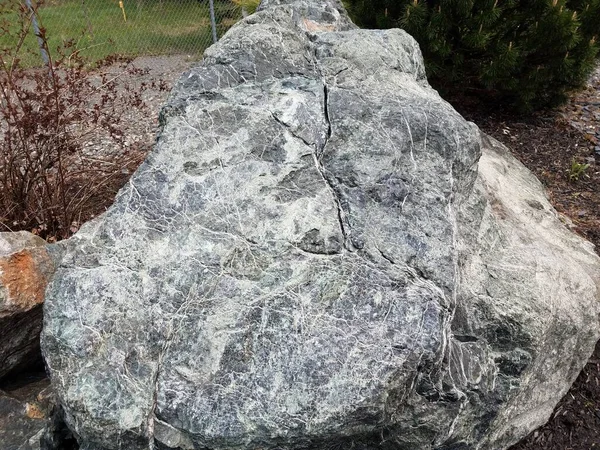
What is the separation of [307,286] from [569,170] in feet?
11.0

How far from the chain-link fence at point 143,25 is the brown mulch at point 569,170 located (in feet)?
14.8

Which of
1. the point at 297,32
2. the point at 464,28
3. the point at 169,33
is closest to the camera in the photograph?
the point at 297,32

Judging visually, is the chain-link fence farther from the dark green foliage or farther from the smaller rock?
the smaller rock

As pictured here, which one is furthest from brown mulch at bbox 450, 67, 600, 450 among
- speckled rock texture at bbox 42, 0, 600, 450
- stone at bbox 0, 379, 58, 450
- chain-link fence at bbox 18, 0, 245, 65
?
chain-link fence at bbox 18, 0, 245, 65

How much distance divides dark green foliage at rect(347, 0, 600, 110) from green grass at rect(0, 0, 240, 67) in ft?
15.2

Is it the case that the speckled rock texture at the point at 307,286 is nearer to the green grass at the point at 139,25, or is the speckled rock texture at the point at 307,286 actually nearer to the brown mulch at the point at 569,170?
the brown mulch at the point at 569,170

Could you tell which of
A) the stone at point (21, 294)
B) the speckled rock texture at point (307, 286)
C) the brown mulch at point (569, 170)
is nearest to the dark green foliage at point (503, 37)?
the brown mulch at point (569, 170)

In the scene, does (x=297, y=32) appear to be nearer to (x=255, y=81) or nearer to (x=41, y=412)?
(x=255, y=81)

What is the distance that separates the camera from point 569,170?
4.40m

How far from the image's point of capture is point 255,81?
8.04 feet

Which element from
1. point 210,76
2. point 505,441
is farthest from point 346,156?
point 505,441

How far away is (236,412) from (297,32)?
190 cm

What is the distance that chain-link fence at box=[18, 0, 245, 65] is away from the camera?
8570 millimetres

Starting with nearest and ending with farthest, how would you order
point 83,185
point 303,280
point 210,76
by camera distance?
point 303,280, point 210,76, point 83,185
